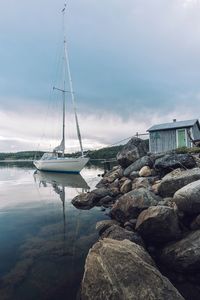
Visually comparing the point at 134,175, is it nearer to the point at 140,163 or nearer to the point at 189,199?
the point at 140,163

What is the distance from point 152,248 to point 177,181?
369 cm

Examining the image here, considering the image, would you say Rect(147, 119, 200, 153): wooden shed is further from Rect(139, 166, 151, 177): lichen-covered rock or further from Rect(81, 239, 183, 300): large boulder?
Rect(81, 239, 183, 300): large boulder

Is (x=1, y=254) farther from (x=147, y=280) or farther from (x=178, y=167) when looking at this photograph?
(x=178, y=167)

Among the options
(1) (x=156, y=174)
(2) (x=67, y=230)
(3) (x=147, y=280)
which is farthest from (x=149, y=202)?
(1) (x=156, y=174)

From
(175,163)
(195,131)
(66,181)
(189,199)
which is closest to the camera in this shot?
(189,199)

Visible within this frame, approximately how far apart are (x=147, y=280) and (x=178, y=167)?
33.8 ft

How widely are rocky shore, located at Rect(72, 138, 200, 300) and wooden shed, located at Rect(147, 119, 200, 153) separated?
1038 cm

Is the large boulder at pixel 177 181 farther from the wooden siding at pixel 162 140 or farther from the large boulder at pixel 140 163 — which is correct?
the wooden siding at pixel 162 140

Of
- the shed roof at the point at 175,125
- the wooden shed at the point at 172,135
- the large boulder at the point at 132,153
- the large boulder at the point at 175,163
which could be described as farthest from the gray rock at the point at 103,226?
the shed roof at the point at 175,125

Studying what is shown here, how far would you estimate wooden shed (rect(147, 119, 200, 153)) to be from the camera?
24000 millimetres

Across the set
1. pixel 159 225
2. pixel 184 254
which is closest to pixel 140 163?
pixel 159 225

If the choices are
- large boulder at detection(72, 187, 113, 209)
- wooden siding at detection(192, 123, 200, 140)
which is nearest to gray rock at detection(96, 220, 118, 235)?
large boulder at detection(72, 187, 113, 209)

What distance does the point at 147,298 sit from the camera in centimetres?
442

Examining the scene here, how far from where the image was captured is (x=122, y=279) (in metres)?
4.72
